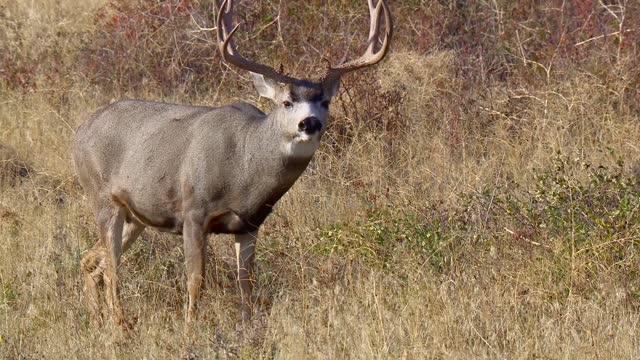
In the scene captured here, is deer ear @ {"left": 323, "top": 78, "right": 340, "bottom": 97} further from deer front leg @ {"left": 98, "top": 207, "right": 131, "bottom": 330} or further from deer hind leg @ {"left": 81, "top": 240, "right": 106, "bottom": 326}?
deer hind leg @ {"left": 81, "top": 240, "right": 106, "bottom": 326}

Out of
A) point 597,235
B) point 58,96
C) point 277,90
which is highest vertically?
point 277,90

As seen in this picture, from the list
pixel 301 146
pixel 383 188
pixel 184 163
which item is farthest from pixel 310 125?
pixel 383 188

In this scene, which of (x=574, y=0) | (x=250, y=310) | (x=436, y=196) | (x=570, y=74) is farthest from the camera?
(x=574, y=0)

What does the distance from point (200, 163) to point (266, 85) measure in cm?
57

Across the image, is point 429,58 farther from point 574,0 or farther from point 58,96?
point 58,96

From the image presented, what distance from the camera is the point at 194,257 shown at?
7043 mm

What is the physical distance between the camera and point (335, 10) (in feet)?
39.6

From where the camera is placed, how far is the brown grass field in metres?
6.27

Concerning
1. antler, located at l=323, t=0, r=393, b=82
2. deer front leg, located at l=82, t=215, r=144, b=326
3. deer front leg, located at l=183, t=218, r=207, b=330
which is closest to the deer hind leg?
deer front leg, located at l=82, t=215, r=144, b=326

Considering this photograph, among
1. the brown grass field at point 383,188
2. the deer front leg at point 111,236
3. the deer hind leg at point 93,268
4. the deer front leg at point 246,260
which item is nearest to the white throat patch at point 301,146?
the deer front leg at point 246,260

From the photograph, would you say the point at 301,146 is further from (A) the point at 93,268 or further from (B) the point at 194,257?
(A) the point at 93,268

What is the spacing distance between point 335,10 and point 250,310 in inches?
219

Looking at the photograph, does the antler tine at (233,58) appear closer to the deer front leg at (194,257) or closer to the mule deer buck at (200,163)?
the mule deer buck at (200,163)

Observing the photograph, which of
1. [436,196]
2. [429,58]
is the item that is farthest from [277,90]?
[429,58]
